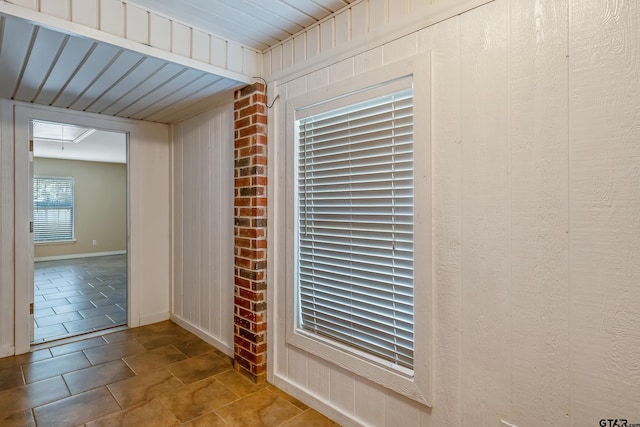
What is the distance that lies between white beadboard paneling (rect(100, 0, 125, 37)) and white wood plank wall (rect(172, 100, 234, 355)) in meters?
1.11

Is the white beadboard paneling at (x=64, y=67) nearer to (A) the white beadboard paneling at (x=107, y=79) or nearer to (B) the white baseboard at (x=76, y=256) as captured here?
(A) the white beadboard paneling at (x=107, y=79)

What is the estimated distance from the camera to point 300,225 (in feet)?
7.31

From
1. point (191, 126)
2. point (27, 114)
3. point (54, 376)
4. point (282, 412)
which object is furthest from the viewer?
point (191, 126)

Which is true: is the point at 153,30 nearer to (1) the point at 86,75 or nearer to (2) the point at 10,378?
(1) the point at 86,75

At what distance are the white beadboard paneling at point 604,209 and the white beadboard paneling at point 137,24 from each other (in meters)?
2.08

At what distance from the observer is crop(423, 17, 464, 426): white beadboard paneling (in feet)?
4.90

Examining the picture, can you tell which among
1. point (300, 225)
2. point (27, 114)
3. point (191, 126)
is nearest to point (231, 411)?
point (300, 225)

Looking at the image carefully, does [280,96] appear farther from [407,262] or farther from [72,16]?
[407,262]

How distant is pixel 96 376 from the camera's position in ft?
8.43

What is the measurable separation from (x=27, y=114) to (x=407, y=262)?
3.52 meters

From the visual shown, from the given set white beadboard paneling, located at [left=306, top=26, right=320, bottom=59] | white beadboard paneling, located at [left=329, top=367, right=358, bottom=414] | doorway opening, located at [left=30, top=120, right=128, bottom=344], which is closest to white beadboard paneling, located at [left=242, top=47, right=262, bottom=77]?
white beadboard paneling, located at [left=306, top=26, right=320, bottom=59]

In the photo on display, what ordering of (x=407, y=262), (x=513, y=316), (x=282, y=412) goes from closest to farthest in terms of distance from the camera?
(x=513, y=316) < (x=407, y=262) < (x=282, y=412)

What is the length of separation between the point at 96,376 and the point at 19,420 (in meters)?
0.55

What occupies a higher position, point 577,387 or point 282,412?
point 577,387
